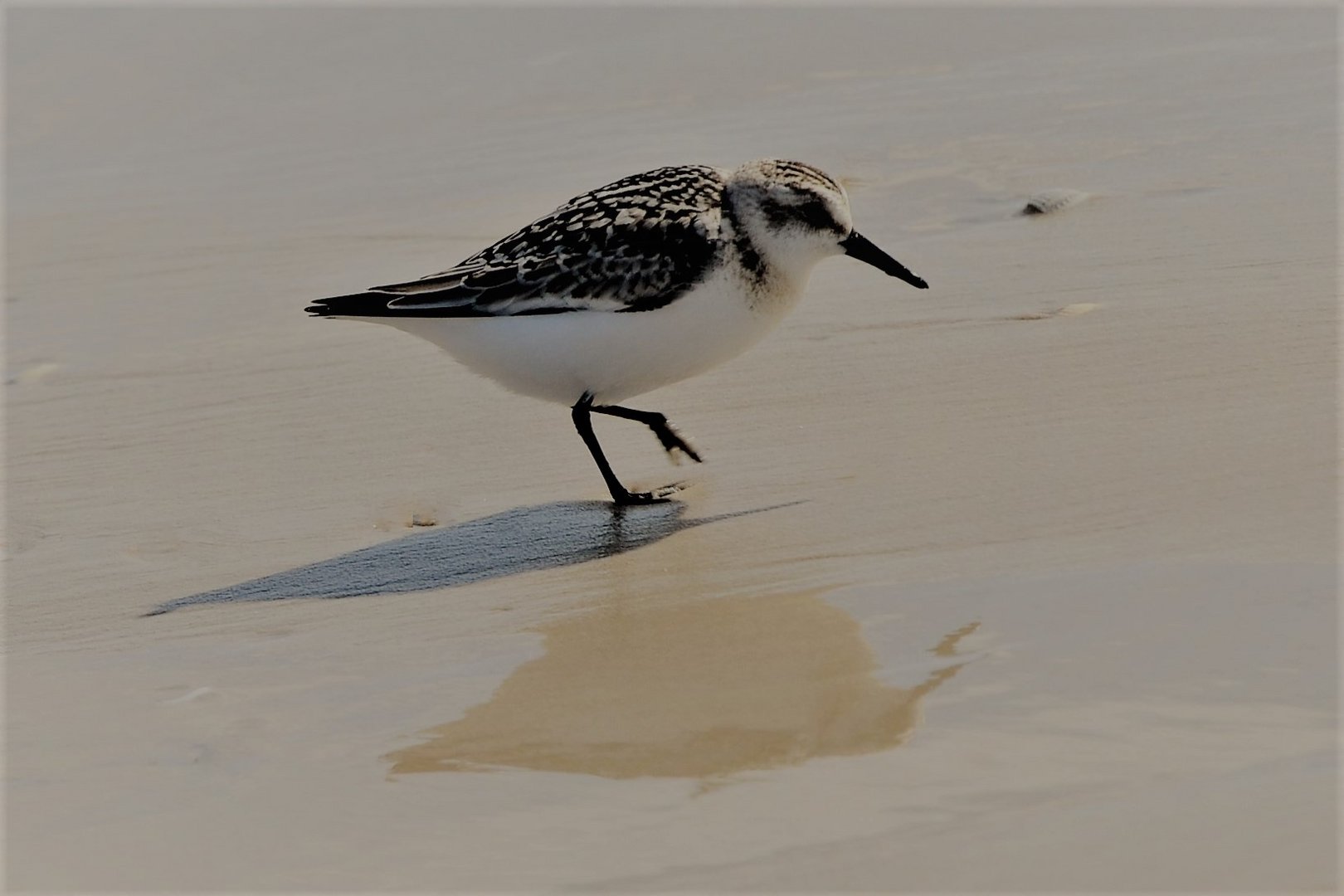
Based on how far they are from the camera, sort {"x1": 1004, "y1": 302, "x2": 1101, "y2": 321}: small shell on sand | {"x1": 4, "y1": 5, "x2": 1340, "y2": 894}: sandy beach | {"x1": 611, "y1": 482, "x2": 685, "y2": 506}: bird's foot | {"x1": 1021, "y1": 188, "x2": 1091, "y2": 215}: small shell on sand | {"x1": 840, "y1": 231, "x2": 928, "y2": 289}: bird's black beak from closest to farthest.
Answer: {"x1": 4, "y1": 5, "x2": 1340, "y2": 894}: sandy beach < {"x1": 611, "y1": 482, "x2": 685, "y2": 506}: bird's foot < {"x1": 840, "y1": 231, "x2": 928, "y2": 289}: bird's black beak < {"x1": 1004, "y1": 302, "x2": 1101, "y2": 321}: small shell on sand < {"x1": 1021, "y1": 188, "x2": 1091, "y2": 215}: small shell on sand

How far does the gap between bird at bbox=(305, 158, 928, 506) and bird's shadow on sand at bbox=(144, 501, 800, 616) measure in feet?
0.72

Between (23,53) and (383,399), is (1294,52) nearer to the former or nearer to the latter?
(383,399)

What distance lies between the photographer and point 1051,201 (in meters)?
7.89

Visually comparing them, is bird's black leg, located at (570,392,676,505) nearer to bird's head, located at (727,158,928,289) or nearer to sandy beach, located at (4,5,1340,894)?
sandy beach, located at (4,5,1340,894)

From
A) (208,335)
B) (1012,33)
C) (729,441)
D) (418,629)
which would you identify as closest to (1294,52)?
(1012,33)

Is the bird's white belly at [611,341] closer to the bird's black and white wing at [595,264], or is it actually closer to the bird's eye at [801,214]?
the bird's black and white wing at [595,264]

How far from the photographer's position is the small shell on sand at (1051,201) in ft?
25.8

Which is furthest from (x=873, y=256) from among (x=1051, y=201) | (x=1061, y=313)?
(x=1051, y=201)

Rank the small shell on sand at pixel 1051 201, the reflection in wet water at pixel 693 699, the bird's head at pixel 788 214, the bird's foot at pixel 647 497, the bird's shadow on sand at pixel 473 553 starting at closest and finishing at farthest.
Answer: the reflection in wet water at pixel 693 699 → the bird's shadow on sand at pixel 473 553 → the bird's foot at pixel 647 497 → the bird's head at pixel 788 214 → the small shell on sand at pixel 1051 201

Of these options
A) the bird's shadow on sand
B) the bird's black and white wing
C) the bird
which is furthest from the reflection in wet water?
the bird's black and white wing

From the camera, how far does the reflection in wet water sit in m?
3.85

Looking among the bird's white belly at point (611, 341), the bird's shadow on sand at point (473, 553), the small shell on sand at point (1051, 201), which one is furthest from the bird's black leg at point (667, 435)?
the small shell on sand at point (1051, 201)

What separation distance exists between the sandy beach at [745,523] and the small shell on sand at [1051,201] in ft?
0.75

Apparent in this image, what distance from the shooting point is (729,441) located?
6168 millimetres
